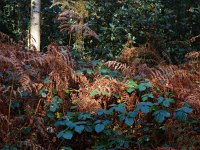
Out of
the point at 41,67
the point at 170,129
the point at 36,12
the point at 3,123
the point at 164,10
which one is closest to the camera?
the point at 3,123

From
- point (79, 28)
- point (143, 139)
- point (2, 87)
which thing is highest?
point (79, 28)

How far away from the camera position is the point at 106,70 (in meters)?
5.03

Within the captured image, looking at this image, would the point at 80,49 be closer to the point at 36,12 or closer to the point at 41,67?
the point at 36,12

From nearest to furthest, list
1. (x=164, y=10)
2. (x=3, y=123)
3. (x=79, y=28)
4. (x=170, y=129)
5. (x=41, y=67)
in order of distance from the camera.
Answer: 1. (x=3, y=123)
2. (x=170, y=129)
3. (x=41, y=67)
4. (x=79, y=28)
5. (x=164, y=10)

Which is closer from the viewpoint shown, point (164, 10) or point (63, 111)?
point (63, 111)

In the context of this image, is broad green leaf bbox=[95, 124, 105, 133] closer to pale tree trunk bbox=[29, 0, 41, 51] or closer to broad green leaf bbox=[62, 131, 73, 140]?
broad green leaf bbox=[62, 131, 73, 140]

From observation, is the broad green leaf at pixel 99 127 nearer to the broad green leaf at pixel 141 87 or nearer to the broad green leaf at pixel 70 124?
the broad green leaf at pixel 70 124

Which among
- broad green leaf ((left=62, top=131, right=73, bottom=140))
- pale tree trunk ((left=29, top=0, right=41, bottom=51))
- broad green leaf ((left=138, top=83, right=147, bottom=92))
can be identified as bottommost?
broad green leaf ((left=62, top=131, right=73, bottom=140))

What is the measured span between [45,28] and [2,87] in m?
5.39

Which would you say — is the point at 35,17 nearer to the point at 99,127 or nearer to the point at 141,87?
the point at 141,87

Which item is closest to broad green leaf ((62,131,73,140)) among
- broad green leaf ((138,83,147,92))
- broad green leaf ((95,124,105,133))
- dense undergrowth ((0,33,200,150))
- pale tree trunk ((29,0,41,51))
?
dense undergrowth ((0,33,200,150))

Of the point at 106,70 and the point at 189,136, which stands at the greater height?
the point at 106,70

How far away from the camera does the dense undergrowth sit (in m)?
3.62

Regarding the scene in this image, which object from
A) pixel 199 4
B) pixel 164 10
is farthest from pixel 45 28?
pixel 199 4
